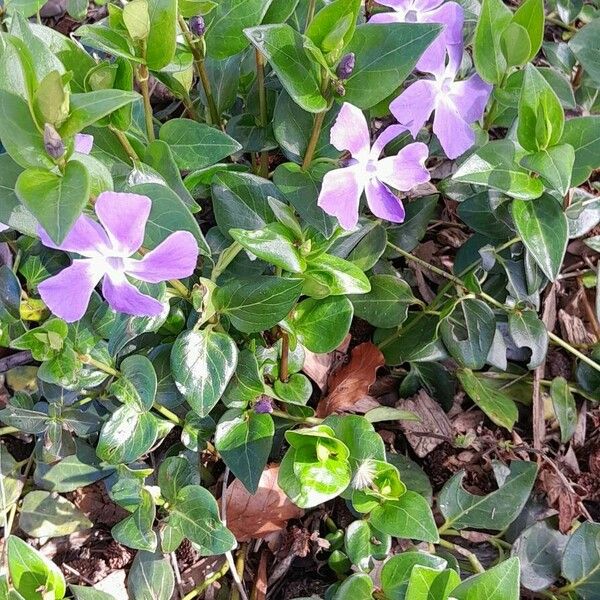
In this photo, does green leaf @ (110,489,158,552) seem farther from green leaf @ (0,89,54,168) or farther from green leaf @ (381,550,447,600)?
green leaf @ (0,89,54,168)

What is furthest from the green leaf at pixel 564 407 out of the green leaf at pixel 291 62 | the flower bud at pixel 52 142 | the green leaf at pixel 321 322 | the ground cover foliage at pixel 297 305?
the flower bud at pixel 52 142

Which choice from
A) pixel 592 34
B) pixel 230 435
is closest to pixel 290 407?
pixel 230 435

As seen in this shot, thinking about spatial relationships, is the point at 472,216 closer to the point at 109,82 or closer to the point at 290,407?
the point at 290,407

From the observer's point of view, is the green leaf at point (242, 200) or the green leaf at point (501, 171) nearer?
the green leaf at point (501, 171)

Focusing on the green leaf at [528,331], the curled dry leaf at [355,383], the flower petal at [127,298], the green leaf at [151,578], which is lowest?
the green leaf at [151,578]

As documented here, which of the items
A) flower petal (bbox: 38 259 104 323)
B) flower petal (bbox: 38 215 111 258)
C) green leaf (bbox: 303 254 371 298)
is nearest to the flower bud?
flower petal (bbox: 38 215 111 258)

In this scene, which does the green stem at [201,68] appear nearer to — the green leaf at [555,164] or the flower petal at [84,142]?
the flower petal at [84,142]
